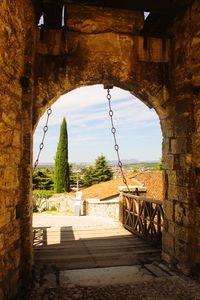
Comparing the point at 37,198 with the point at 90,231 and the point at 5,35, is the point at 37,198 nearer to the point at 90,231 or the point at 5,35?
the point at 90,231

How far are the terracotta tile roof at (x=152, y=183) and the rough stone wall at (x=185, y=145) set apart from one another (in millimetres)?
12084

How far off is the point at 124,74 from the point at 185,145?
1366 mm

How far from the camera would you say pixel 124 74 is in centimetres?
436

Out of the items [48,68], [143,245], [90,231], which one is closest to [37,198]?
[90,231]

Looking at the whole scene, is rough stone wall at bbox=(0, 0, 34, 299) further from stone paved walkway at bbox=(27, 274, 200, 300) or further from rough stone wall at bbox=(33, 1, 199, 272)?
rough stone wall at bbox=(33, 1, 199, 272)

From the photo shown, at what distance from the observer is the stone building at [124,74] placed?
3.65 m

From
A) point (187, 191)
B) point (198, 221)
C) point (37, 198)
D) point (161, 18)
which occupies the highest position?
point (161, 18)

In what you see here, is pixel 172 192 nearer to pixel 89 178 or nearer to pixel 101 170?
pixel 101 170

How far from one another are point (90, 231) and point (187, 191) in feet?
10.8

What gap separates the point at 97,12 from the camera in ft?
14.2

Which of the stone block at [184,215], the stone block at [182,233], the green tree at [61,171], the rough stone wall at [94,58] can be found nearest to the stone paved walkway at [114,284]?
the stone block at [182,233]

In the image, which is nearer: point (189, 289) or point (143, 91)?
point (189, 289)

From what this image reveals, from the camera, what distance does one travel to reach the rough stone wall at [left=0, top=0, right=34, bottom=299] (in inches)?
114

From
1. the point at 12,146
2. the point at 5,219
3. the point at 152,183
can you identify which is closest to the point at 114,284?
the point at 5,219
